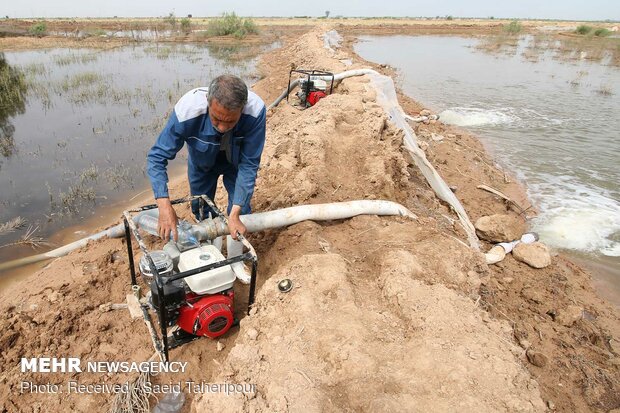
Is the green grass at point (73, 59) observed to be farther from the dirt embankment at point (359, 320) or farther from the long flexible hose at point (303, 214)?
the dirt embankment at point (359, 320)

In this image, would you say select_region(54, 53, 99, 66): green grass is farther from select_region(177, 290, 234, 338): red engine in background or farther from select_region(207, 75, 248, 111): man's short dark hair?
select_region(177, 290, 234, 338): red engine in background

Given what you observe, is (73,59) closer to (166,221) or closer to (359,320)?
(166,221)

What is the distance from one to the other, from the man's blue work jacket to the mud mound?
926 mm

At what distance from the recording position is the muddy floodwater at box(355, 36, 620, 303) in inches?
240

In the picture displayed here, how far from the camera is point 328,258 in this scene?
297 centimetres

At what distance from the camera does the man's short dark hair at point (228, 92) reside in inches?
91.4

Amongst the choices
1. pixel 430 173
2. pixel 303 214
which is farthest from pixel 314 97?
pixel 303 214

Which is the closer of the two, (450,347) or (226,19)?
(450,347)

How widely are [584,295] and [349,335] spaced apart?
373 centimetres

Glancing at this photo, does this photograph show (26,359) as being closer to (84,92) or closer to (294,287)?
(294,287)

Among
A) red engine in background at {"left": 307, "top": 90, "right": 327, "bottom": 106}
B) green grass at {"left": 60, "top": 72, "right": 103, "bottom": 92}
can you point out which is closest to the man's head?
red engine in background at {"left": 307, "top": 90, "right": 327, "bottom": 106}

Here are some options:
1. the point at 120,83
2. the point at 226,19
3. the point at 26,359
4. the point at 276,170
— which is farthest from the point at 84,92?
the point at 226,19

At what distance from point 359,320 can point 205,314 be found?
3.37 feet

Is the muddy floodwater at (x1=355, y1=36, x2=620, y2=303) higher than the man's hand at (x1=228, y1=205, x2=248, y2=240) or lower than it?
lower
